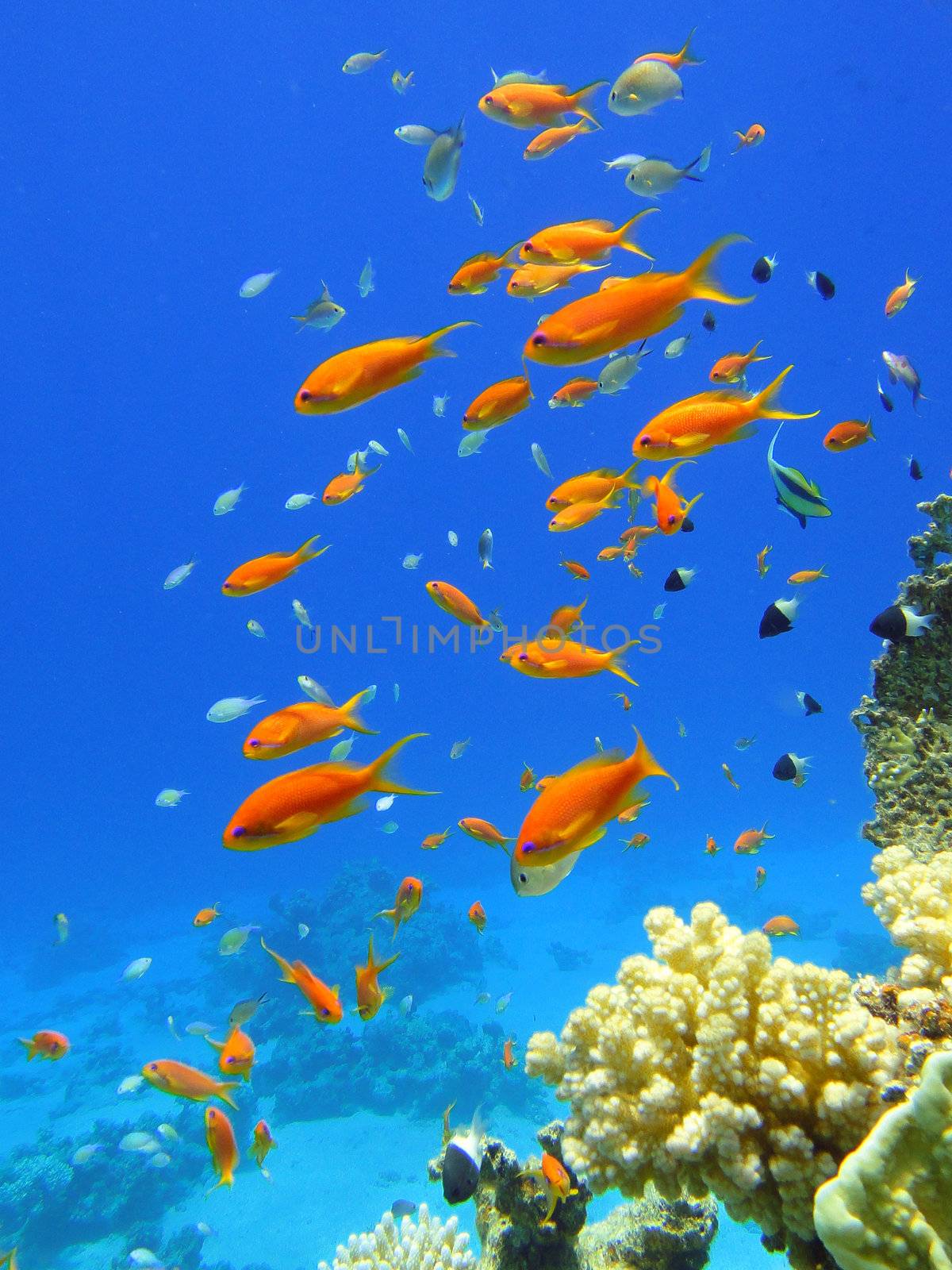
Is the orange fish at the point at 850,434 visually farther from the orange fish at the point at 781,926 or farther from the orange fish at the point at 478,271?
the orange fish at the point at 781,926

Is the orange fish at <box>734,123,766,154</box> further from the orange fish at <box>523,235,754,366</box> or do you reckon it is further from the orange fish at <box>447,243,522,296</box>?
the orange fish at <box>523,235,754,366</box>

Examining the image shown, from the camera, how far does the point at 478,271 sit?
174 inches

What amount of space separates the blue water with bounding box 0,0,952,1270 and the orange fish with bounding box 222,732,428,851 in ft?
16.3

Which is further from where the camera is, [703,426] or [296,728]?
[703,426]

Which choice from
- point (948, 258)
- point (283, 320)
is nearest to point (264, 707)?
point (283, 320)

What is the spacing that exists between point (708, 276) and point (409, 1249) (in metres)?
5.42

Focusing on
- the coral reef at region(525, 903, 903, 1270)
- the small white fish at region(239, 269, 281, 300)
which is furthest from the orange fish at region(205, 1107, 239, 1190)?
the small white fish at region(239, 269, 281, 300)

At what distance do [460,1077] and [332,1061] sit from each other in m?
3.26

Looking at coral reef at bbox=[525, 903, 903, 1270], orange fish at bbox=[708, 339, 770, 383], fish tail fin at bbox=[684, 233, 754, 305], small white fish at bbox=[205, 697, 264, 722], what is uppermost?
small white fish at bbox=[205, 697, 264, 722]

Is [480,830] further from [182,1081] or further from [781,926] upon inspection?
[781,926]

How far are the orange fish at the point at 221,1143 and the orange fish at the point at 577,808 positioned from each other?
4.05 metres

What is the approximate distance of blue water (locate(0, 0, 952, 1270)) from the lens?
2475cm

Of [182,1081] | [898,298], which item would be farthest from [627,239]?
[182,1081]

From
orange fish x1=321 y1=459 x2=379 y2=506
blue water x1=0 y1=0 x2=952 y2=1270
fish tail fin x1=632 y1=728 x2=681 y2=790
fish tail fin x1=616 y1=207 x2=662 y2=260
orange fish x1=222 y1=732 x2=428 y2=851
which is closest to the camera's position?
fish tail fin x1=632 y1=728 x2=681 y2=790
